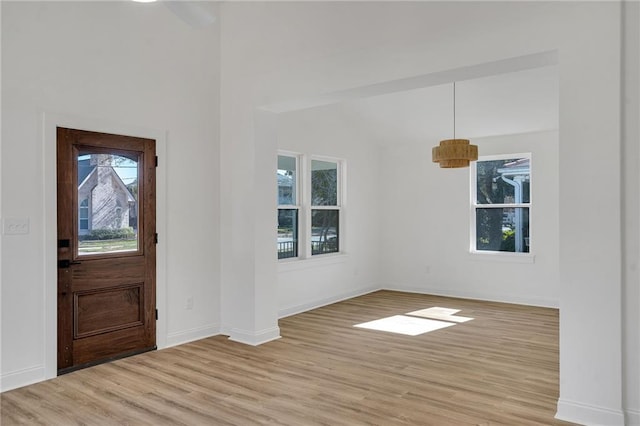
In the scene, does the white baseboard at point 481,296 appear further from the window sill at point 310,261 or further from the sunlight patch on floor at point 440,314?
the window sill at point 310,261

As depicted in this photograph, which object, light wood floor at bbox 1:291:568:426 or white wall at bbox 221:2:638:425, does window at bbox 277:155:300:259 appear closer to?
light wood floor at bbox 1:291:568:426

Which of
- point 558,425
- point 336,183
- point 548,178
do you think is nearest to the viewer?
point 558,425

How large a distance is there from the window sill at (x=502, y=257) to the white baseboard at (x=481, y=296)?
53 centimetres

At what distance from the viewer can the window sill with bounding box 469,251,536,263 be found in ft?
22.0

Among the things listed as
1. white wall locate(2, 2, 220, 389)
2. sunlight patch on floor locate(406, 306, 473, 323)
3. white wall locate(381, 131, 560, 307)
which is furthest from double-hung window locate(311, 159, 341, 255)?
white wall locate(2, 2, 220, 389)

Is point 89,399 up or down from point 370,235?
down

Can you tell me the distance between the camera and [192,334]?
4898 mm

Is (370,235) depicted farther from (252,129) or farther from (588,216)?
(588,216)

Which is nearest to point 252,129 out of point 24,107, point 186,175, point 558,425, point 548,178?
point 186,175

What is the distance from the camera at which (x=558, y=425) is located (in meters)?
2.90

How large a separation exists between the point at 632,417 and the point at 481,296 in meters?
4.35

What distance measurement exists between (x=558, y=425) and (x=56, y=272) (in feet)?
12.6

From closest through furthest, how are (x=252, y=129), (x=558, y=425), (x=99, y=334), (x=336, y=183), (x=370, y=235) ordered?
(x=558, y=425) < (x=99, y=334) < (x=252, y=129) < (x=336, y=183) < (x=370, y=235)

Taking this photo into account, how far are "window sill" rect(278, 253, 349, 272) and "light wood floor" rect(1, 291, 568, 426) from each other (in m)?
1.06
